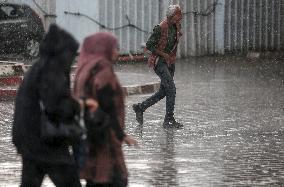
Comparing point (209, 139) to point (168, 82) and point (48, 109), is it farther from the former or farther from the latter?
point (48, 109)

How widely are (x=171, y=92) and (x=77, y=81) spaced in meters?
6.90

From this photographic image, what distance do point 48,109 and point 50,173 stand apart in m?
0.53

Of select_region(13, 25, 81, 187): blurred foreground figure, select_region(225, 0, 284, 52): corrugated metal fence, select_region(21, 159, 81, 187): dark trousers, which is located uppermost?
select_region(13, 25, 81, 187): blurred foreground figure

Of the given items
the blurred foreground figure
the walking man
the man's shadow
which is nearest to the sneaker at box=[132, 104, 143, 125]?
the walking man

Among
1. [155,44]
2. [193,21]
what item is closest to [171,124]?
[155,44]

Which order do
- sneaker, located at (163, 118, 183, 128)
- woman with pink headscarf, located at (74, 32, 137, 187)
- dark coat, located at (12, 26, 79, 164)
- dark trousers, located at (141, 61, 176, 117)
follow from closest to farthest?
dark coat, located at (12, 26, 79, 164) < woman with pink headscarf, located at (74, 32, 137, 187) < dark trousers, located at (141, 61, 176, 117) < sneaker, located at (163, 118, 183, 128)

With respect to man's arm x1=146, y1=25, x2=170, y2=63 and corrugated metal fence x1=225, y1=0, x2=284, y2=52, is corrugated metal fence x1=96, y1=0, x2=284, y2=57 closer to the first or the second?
corrugated metal fence x1=225, y1=0, x2=284, y2=52

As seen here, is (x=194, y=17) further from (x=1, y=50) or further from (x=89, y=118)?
(x=89, y=118)

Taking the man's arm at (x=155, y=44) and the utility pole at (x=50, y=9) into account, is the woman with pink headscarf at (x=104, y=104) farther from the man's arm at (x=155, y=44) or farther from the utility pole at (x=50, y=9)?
the utility pole at (x=50, y=9)

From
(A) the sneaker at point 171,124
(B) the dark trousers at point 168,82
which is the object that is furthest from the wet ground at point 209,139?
(B) the dark trousers at point 168,82

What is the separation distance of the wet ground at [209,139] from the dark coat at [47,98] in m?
2.75

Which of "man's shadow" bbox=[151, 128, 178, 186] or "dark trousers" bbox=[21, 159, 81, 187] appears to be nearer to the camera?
"dark trousers" bbox=[21, 159, 81, 187]

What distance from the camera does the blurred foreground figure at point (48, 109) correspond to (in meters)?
6.25

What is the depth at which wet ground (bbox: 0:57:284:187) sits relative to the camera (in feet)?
31.7
